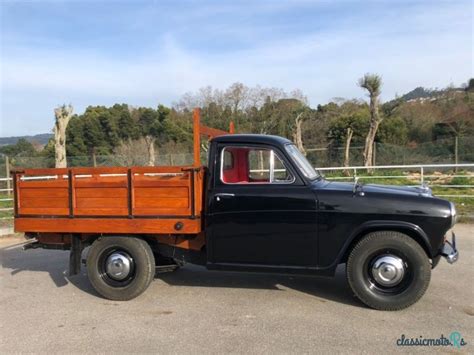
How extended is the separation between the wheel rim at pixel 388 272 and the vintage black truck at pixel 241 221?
0.01 m

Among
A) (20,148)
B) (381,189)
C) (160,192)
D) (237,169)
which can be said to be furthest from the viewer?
(20,148)

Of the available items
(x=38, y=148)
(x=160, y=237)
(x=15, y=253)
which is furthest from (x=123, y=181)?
(x=38, y=148)

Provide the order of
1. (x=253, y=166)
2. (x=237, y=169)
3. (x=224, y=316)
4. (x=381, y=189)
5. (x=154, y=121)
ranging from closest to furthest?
1. (x=224, y=316)
2. (x=381, y=189)
3. (x=237, y=169)
4. (x=253, y=166)
5. (x=154, y=121)

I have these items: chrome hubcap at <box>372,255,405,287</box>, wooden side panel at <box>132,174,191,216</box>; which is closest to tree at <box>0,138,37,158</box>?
wooden side panel at <box>132,174,191,216</box>

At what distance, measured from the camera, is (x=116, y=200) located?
5480mm

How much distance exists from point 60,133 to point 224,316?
1483 cm

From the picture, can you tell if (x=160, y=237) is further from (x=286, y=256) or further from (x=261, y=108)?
(x=261, y=108)

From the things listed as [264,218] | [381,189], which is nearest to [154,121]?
[264,218]

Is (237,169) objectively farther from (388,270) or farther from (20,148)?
(20,148)

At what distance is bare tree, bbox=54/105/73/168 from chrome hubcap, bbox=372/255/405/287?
14842mm

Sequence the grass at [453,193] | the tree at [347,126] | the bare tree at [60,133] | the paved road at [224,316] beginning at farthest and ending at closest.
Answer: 1. the tree at [347,126]
2. the bare tree at [60,133]
3. the grass at [453,193]
4. the paved road at [224,316]

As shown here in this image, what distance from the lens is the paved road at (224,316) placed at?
165 inches

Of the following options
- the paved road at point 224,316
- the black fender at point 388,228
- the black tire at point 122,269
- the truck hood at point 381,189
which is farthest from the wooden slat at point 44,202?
the black fender at point 388,228

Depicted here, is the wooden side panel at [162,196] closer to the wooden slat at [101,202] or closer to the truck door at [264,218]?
the wooden slat at [101,202]
